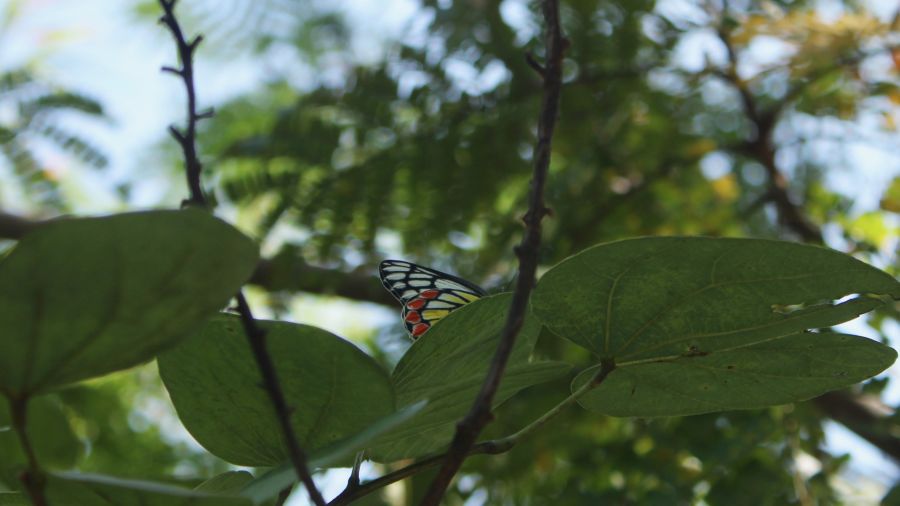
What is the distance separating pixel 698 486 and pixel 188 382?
70cm

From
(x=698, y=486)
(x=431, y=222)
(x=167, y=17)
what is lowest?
(x=698, y=486)

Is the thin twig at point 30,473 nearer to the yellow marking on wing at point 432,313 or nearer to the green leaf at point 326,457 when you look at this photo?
the green leaf at point 326,457

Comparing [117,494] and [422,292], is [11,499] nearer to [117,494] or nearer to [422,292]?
[117,494]

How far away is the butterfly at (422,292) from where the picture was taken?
65 cm

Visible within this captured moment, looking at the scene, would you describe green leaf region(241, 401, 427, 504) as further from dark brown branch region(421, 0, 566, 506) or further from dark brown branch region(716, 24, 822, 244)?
dark brown branch region(716, 24, 822, 244)

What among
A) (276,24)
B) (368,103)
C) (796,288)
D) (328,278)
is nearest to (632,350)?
(796,288)

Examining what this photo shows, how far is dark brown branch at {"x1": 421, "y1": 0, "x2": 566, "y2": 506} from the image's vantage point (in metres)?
0.35

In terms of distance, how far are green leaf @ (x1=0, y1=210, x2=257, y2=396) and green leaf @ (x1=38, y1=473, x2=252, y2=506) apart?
41 millimetres

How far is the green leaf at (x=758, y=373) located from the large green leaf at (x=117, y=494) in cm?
20

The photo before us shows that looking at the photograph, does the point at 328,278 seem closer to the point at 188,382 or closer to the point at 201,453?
the point at 201,453

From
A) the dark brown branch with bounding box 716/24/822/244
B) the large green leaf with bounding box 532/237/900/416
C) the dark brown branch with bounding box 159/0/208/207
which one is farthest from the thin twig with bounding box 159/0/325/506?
the dark brown branch with bounding box 716/24/822/244

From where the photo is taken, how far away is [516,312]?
1.18 ft

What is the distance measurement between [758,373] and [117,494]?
0.30m

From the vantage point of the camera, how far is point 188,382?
1.47 ft
